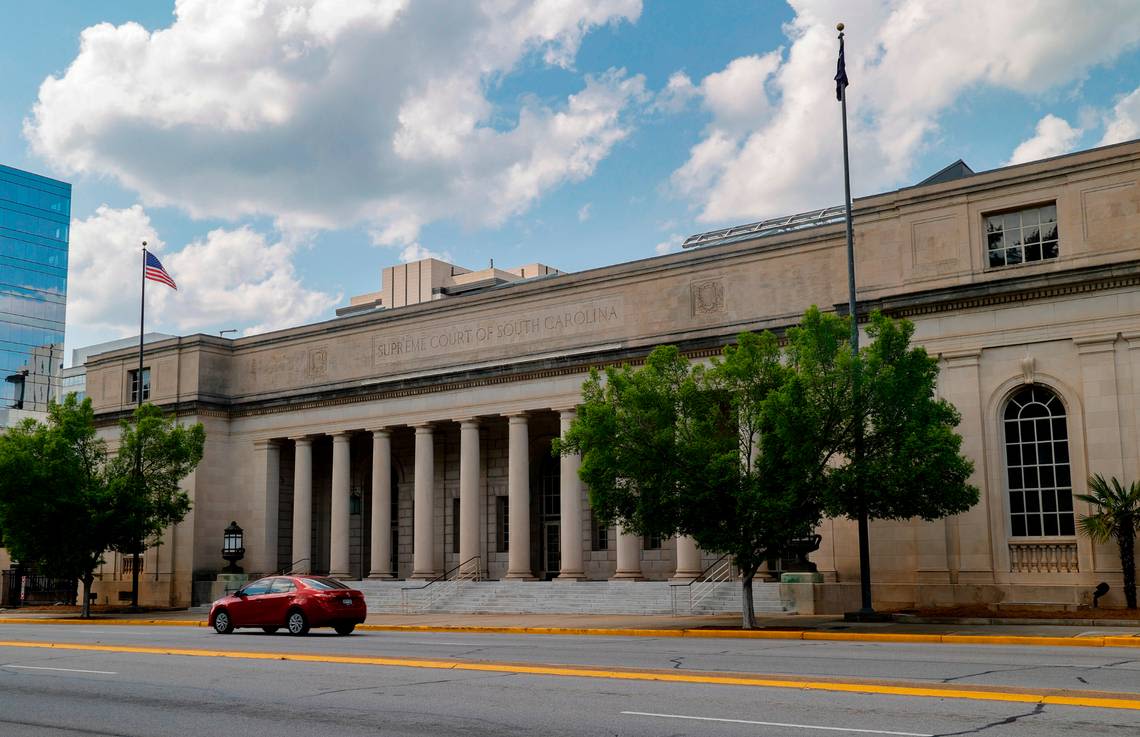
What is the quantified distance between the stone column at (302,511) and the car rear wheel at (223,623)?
21.5 meters

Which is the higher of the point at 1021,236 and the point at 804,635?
the point at 1021,236

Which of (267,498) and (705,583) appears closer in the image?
(705,583)

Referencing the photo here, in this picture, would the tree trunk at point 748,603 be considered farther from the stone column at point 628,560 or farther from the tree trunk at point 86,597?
the tree trunk at point 86,597

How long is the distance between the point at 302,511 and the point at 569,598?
16.2 metres

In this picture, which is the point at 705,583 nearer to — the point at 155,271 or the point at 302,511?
the point at 302,511

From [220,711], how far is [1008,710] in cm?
855

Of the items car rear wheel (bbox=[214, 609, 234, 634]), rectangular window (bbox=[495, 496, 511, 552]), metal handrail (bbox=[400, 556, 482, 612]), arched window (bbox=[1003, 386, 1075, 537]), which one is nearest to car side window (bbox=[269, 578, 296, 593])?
car rear wheel (bbox=[214, 609, 234, 634])

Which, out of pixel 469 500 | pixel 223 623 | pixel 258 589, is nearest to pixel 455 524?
pixel 469 500

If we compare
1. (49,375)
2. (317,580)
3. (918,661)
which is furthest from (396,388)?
(49,375)

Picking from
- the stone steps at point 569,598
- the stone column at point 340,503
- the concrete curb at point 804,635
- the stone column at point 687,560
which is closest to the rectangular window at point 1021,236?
the stone steps at point 569,598

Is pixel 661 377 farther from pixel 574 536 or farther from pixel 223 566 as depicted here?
pixel 223 566

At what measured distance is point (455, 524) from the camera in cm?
5012

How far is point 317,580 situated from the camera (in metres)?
27.8

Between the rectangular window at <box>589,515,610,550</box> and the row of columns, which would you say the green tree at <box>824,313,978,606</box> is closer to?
the row of columns
